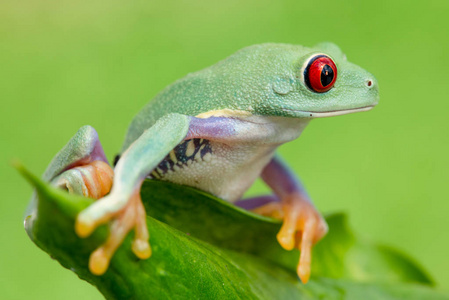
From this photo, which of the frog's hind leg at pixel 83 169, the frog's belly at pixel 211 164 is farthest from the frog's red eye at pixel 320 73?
the frog's hind leg at pixel 83 169

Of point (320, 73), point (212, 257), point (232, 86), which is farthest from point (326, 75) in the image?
point (212, 257)

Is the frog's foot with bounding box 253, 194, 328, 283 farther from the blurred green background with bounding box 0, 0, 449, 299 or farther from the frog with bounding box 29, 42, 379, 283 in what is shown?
the blurred green background with bounding box 0, 0, 449, 299

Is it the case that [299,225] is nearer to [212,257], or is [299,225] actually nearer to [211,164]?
[211,164]

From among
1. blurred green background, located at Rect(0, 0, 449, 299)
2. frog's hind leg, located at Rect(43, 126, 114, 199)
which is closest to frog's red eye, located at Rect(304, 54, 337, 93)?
frog's hind leg, located at Rect(43, 126, 114, 199)

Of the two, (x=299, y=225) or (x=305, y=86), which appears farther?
(x=299, y=225)

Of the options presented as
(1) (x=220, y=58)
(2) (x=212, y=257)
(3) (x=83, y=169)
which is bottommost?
(1) (x=220, y=58)

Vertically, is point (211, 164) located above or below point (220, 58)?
above
